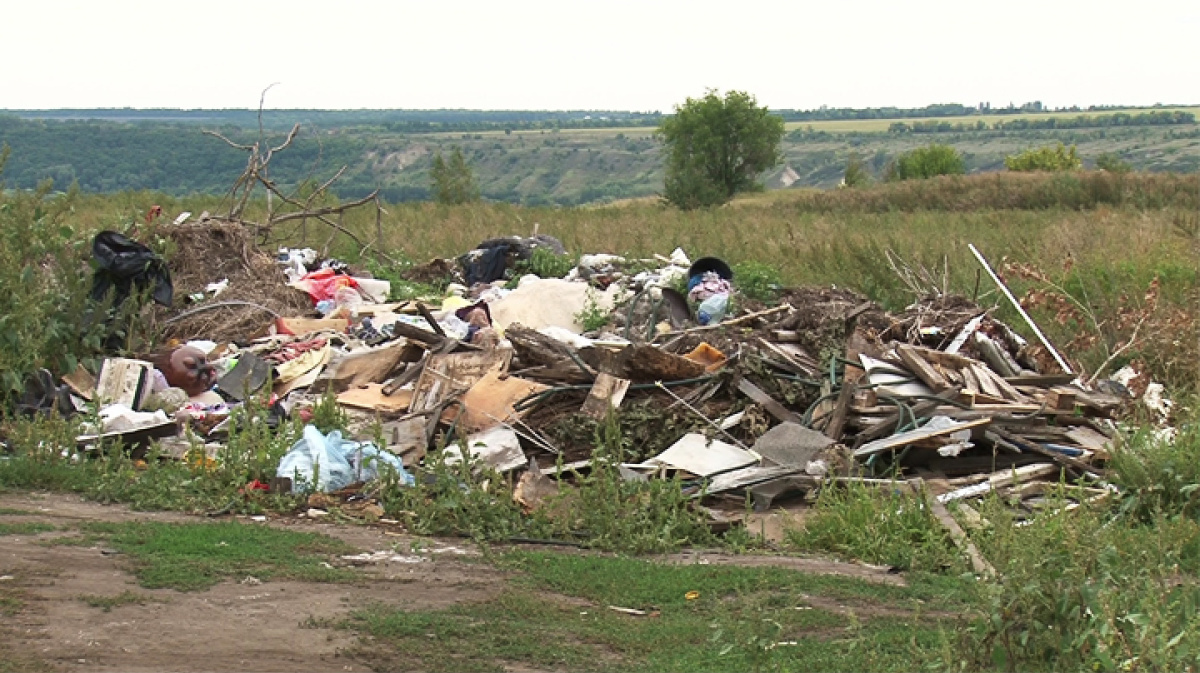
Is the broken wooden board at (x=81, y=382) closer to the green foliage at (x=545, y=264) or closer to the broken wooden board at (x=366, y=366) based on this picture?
the broken wooden board at (x=366, y=366)

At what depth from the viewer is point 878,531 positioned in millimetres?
6340

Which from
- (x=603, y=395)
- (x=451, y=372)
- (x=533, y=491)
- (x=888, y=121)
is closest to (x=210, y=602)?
(x=533, y=491)

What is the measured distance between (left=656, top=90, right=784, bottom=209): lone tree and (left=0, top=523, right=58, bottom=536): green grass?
2049 inches

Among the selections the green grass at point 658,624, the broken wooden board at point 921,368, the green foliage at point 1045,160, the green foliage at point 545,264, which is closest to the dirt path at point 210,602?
the green grass at point 658,624

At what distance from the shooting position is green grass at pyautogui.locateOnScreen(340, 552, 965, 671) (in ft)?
14.4

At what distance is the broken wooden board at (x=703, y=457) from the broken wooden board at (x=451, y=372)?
5.27 ft

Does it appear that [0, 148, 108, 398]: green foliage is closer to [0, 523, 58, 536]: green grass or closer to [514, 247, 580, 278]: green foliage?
[0, 523, 58, 536]: green grass

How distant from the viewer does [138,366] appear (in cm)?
927

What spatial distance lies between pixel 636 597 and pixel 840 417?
303 centimetres

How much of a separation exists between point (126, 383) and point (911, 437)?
560cm

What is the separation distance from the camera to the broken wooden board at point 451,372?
28.5ft

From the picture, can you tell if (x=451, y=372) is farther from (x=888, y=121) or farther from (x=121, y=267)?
(x=888, y=121)

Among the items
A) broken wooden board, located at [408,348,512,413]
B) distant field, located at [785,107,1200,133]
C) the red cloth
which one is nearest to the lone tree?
the red cloth

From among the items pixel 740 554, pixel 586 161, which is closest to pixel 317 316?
pixel 740 554
